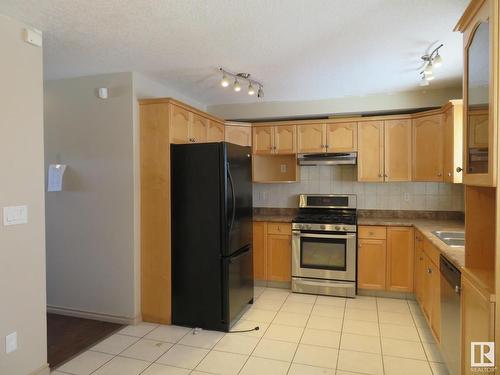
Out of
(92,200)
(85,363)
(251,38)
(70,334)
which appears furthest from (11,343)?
(251,38)

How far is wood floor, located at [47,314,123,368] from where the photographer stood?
265cm

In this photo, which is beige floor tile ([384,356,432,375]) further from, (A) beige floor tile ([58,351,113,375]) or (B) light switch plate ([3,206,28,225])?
(B) light switch plate ([3,206,28,225])

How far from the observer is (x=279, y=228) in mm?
4234

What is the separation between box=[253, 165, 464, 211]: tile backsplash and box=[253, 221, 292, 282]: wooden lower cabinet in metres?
0.66

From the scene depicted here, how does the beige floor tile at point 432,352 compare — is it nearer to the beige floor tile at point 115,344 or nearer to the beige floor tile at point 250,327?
the beige floor tile at point 250,327

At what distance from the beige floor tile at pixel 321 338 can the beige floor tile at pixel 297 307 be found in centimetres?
45

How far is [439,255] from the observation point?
2.49 metres

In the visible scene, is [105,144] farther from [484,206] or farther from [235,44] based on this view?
[484,206]

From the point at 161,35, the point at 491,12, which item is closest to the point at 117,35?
the point at 161,35

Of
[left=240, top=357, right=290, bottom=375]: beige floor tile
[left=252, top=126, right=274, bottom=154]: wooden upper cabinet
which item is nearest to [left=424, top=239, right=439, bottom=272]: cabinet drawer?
[left=240, top=357, right=290, bottom=375]: beige floor tile

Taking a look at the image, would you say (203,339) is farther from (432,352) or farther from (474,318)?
(474,318)

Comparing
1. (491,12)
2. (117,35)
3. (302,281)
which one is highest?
(117,35)

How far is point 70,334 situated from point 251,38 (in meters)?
3.01

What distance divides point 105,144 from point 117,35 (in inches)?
44.4
